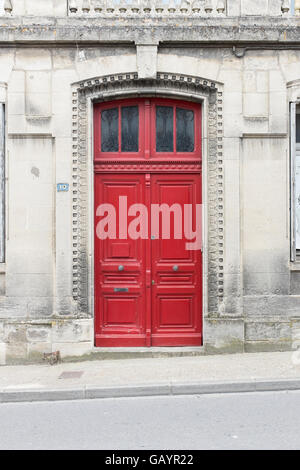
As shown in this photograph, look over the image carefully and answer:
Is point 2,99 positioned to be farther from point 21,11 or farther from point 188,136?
point 188,136

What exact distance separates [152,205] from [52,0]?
3770 mm

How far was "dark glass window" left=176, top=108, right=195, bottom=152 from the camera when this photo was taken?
1027cm

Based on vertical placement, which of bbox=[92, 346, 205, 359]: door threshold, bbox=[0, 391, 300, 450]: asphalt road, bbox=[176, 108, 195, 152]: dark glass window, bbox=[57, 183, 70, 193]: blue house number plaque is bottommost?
bbox=[0, 391, 300, 450]: asphalt road

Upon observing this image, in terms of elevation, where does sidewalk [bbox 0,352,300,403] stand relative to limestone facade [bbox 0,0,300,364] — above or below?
below

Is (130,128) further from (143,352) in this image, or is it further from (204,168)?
(143,352)

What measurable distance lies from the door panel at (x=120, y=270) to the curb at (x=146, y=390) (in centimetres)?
238

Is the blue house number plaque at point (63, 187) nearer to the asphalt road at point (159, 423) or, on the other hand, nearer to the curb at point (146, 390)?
the curb at point (146, 390)

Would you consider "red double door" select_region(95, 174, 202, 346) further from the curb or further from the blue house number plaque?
the curb

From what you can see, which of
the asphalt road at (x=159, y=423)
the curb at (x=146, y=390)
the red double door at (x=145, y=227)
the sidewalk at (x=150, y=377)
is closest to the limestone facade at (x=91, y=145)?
the red double door at (x=145, y=227)

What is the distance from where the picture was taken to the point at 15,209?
389 inches

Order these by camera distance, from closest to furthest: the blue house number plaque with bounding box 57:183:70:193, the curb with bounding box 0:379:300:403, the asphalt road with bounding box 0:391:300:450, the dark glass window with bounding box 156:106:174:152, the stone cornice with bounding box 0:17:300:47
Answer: the asphalt road with bounding box 0:391:300:450, the curb with bounding box 0:379:300:403, the stone cornice with bounding box 0:17:300:47, the blue house number plaque with bounding box 57:183:70:193, the dark glass window with bounding box 156:106:174:152

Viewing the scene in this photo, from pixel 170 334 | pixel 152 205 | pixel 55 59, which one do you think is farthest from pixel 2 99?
pixel 170 334

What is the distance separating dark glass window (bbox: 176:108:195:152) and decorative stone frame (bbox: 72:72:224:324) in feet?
1.02

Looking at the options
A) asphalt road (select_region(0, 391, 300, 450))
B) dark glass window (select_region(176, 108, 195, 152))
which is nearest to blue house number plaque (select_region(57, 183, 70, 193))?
dark glass window (select_region(176, 108, 195, 152))
